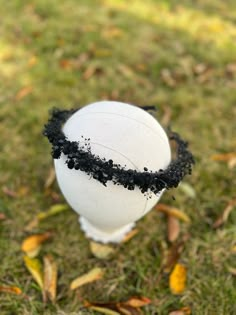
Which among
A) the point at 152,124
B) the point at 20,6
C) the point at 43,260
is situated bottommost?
the point at 43,260

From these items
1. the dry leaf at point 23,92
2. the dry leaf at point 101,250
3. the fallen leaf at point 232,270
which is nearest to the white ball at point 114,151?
the dry leaf at point 101,250

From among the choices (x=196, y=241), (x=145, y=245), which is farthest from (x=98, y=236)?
(x=196, y=241)

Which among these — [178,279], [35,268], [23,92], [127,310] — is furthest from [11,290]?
[23,92]

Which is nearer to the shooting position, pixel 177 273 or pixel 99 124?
pixel 99 124

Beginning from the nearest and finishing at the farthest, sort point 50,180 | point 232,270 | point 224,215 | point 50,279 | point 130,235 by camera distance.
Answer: point 50,279, point 232,270, point 130,235, point 224,215, point 50,180

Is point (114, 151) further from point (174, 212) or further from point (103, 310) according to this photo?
point (174, 212)

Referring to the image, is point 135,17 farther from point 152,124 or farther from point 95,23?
point 152,124
